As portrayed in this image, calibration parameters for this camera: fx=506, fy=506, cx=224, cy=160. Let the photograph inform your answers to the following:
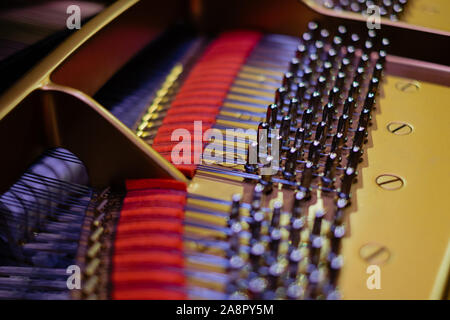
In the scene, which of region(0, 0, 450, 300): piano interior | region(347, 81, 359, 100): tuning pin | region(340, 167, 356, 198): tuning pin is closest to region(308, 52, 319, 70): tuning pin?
region(0, 0, 450, 300): piano interior

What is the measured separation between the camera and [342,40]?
2.26 m

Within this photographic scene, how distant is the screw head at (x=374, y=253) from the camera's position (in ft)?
4.43

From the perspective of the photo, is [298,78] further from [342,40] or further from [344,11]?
[344,11]

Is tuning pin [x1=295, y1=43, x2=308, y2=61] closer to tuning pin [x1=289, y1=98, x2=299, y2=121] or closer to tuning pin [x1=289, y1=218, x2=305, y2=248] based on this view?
tuning pin [x1=289, y1=98, x2=299, y2=121]

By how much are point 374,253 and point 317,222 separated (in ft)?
0.57

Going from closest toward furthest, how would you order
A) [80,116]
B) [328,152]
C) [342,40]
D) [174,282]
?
[174,282] → [80,116] → [328,152] → [342,40]

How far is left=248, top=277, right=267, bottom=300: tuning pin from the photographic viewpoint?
124 cm

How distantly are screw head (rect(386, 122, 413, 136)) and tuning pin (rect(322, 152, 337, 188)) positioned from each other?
395 millimetres

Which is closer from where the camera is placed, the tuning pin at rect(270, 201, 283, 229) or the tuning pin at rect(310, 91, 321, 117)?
the tuning pin at rect(270, 201, 283, 229)

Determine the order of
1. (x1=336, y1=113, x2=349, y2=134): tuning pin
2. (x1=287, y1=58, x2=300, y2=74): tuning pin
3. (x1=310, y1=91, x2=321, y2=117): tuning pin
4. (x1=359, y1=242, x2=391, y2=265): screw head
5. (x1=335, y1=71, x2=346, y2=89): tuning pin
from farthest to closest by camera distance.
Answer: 1. (x1=287, y1=58, x2=300, y2=74): tuning pin
2. (x1=335, y1=71, x2=346, y2=89): tuning pin
3. (x1=310, y1=91, x2=321, y2=117): tuning pin
4. (x1=336, y1=113, x2=349, y2=134): tuning pin
5. (x1=359, y1=242, x2=391, y2=265): screw head

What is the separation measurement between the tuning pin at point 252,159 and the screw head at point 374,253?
440 millimetres

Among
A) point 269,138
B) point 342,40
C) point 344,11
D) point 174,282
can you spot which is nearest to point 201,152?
point 269,138

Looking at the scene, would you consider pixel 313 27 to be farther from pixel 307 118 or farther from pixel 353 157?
pixel 353 157

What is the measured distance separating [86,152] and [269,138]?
23.8 inches
